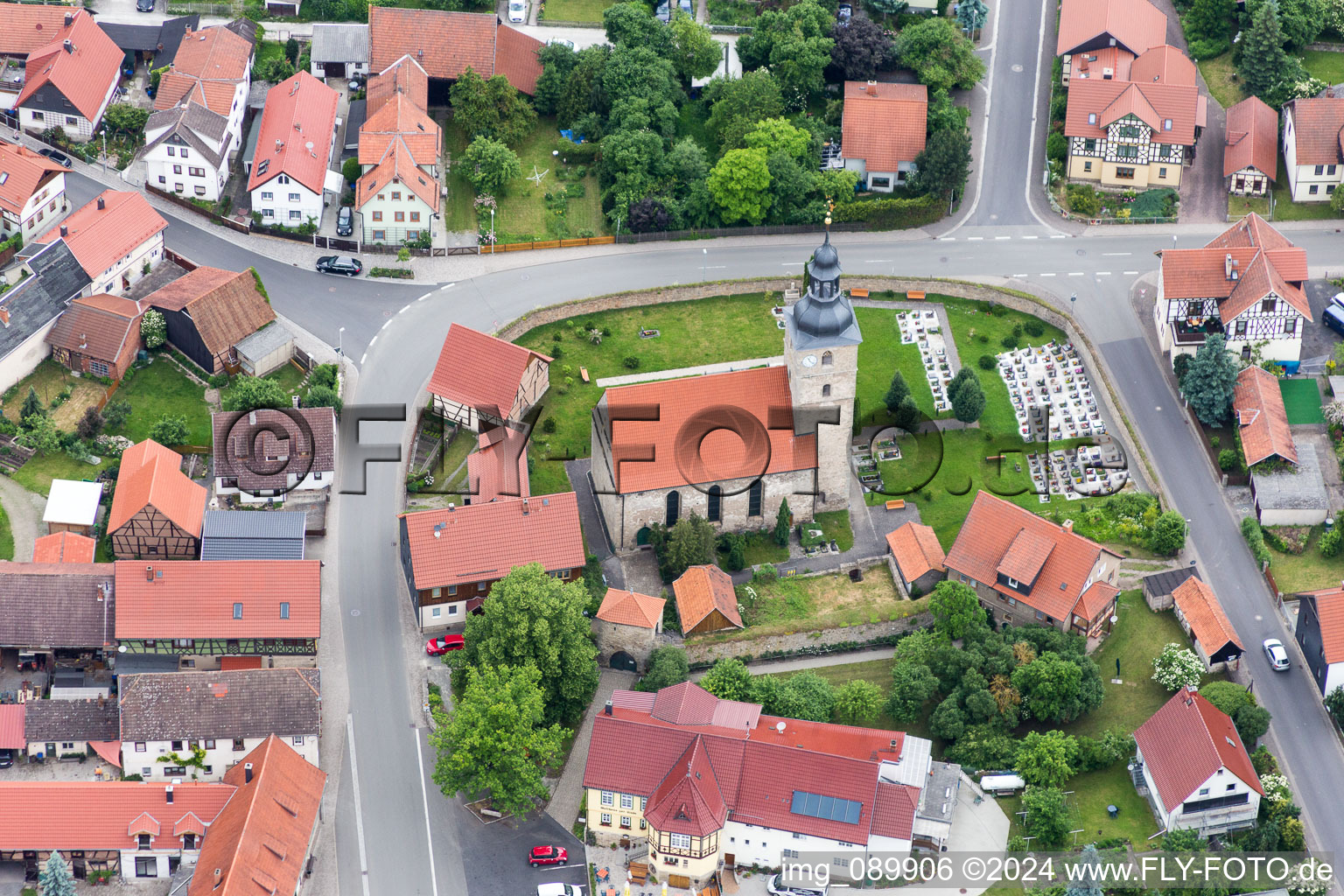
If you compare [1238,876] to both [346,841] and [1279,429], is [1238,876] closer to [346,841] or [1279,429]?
[1279,429]

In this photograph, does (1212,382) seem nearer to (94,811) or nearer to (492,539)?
(492,539)

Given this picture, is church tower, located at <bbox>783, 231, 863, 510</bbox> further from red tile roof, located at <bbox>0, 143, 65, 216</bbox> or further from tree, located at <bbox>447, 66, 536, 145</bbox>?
red tile roof, located at <bbox>0, 143, 65, 216</bbox>

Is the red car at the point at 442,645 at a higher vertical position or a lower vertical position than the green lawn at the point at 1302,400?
lower

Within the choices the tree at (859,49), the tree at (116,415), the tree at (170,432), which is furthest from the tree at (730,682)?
the tree at (859,49)

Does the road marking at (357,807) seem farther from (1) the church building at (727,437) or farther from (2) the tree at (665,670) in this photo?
(1) the church building at (727,437)

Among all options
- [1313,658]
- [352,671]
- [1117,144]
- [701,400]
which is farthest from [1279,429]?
[352,671]

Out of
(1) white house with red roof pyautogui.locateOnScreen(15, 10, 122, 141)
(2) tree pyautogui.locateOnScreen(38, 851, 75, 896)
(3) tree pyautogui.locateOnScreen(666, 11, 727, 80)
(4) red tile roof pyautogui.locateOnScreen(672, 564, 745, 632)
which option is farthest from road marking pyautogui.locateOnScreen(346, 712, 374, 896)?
(3) tree pyautogui.locateOnScreen(666, 11, 727, 80)
